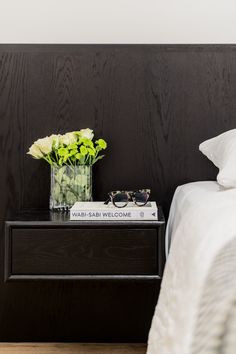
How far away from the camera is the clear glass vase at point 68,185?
167cm

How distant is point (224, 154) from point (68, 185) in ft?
1.98

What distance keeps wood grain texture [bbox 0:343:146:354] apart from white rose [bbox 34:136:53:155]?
82 cm

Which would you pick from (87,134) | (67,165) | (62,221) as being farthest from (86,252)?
(87,134)

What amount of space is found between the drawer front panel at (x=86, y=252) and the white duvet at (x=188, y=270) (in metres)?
0.44

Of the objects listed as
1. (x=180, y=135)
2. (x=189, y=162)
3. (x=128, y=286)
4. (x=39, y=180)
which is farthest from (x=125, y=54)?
(x=128, y=286)

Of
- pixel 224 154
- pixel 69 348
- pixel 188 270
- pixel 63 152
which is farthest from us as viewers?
pixel 69 348

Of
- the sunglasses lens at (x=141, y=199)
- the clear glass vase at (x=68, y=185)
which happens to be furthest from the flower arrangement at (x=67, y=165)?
the sunglasses lens at (x=141, y=199)

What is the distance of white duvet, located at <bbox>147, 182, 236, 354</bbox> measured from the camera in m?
0.72

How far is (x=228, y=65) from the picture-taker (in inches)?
71.2

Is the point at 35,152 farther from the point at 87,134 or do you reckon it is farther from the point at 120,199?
the point at 120,199

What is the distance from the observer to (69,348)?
5.88 ft

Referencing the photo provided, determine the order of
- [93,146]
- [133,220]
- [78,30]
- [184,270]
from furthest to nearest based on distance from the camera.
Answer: [78,30]
[93,146]
[133,220]
[184,270]

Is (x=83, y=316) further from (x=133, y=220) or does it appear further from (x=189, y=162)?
(x=189, y=162)

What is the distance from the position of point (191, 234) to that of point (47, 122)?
1.07m
